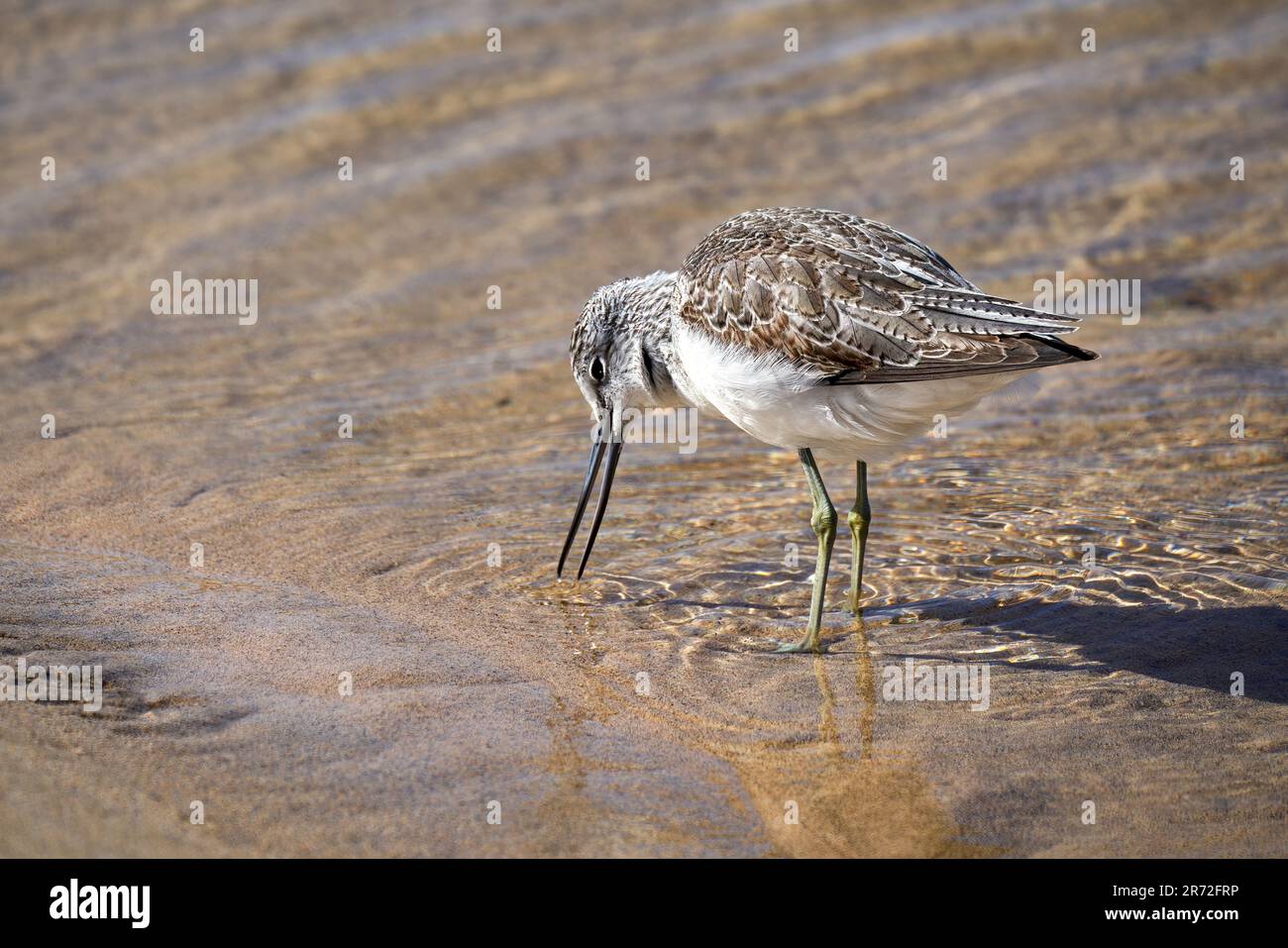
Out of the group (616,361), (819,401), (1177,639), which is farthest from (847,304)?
(1177,639)

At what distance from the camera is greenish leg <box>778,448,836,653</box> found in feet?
18.2

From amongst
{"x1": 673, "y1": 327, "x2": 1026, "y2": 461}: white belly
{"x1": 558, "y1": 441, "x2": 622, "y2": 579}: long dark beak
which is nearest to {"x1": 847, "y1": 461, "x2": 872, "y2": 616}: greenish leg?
{"x1": 673, "y1": 327, "x2": 1026, "y2": 461}: white belly

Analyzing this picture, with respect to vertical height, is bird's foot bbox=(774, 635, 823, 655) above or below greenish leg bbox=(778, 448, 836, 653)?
below

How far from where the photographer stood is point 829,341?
17.2 feet

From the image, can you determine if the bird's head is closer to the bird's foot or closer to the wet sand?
the wet sand

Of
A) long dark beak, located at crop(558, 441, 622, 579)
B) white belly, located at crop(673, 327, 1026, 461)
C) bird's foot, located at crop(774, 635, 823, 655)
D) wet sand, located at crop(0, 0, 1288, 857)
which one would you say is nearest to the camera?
wet sand, located at crop(0, 0, 1288, 857)

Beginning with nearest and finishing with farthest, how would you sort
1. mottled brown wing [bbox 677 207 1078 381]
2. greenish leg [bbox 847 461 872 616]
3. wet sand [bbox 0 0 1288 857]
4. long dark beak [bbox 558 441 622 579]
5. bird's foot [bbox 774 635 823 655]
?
wet sand [bbox 0 0 1288 857] → mottled brown wing [bbox 677 207 1078 381] → bird's foot [bbox 774 635 823 655] → greenish leg [bbox 847 461 872 616] → long dark beak [bbox 558 441 622 579]

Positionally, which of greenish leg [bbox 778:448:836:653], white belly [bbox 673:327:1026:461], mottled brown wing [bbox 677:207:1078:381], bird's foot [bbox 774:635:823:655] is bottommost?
bird's foot [bbox 774:635:823:655]

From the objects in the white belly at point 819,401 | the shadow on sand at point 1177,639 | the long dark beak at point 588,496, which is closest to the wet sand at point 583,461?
the shadow on sand at point 1177,639

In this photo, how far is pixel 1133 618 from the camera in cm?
566

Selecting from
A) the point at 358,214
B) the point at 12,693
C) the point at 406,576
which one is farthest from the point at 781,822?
the point at 358,214

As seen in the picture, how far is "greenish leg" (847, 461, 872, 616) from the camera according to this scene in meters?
5.91

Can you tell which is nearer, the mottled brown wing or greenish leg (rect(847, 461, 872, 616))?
the mottled brown wing

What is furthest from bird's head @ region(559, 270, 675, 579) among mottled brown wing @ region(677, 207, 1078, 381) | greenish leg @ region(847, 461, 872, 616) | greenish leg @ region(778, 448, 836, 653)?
greenish leg @ region(847, 461, 872, 616)
